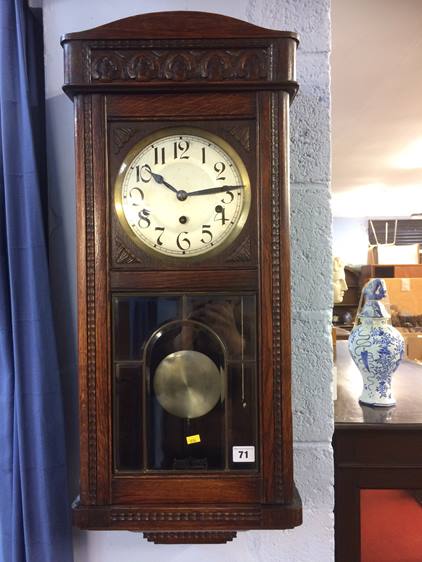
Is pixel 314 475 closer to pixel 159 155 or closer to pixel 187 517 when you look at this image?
pixel 187 517

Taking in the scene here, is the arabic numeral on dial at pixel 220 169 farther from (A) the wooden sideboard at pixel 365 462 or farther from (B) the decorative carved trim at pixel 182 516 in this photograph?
(A) the wooden sideboard at pixel 365 462

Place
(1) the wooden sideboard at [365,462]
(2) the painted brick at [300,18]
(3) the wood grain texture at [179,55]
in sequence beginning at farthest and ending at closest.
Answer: (1) the wooden sideboard at [365,462] → (2) the painted brick at [300,18] → (3) the wood grain texture at [179,55]

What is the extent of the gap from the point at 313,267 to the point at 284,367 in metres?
0.24

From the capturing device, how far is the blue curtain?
2.73 feet

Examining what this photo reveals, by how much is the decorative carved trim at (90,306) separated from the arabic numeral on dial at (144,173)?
7cm

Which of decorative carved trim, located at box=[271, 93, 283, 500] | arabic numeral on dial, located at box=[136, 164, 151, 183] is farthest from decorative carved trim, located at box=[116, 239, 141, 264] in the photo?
decorative carved trim, located at box=[271, 93, 283, 500]

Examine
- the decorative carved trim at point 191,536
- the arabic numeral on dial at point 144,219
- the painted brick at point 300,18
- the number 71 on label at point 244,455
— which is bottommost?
the decorative carved trim at point 191,536

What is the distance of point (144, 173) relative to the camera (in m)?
0.77

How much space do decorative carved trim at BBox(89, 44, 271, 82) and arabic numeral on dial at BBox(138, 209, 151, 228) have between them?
0.20m

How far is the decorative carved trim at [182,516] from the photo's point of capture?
0.74m

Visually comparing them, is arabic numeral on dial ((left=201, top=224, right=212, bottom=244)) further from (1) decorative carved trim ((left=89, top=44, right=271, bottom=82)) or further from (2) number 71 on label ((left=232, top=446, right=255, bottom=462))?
(2) number 71 on label ((left=232, top=446, right=255, bottom=462))

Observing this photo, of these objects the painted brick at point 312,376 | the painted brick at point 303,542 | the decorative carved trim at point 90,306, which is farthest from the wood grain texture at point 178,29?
the painted brick at point 303,542

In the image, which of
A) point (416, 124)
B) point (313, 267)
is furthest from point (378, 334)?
point (416, 124)

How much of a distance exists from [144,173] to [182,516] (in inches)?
21.6
